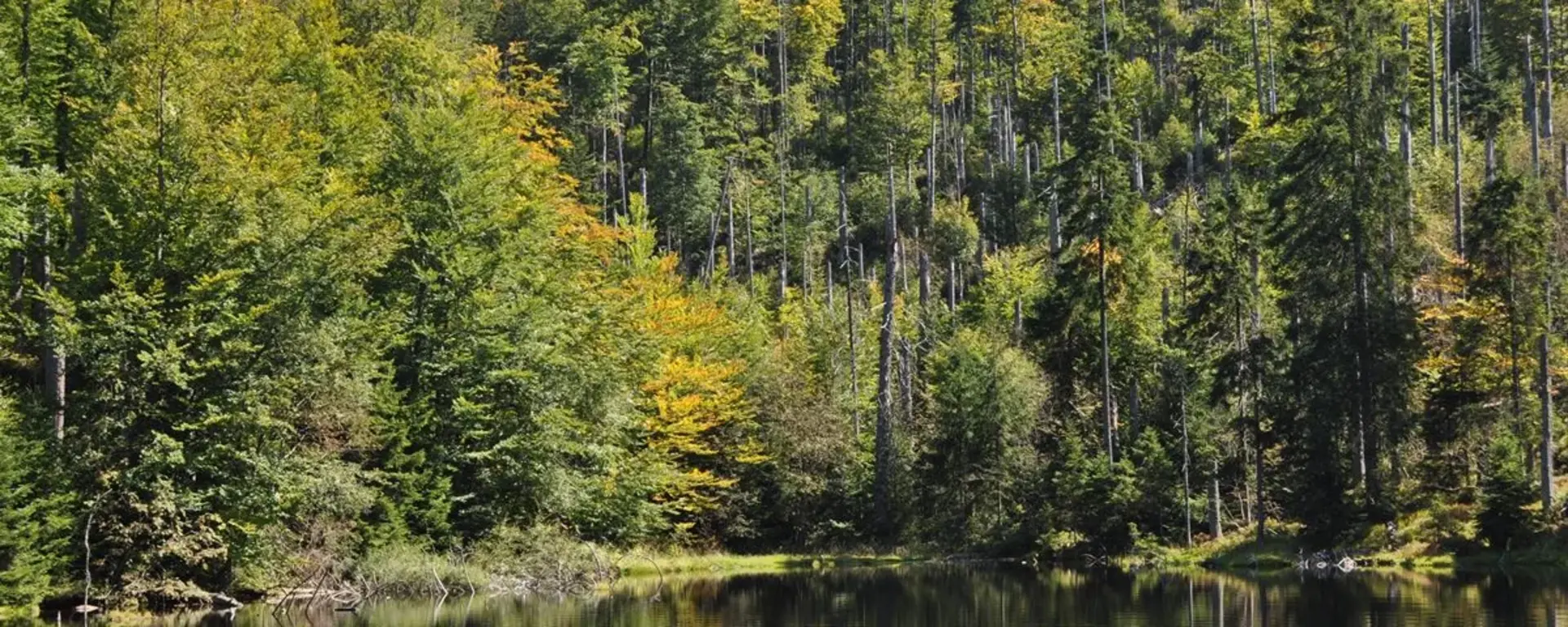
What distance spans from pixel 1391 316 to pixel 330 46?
35.0 meters

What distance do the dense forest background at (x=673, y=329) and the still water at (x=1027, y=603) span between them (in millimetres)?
4239

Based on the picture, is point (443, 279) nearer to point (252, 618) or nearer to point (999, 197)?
point (252, 618)

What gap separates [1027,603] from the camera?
31797 mm

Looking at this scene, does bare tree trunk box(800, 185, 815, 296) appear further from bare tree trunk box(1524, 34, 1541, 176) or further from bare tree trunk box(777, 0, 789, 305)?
bare tree trunk box(1524, 34, 1541, 176)

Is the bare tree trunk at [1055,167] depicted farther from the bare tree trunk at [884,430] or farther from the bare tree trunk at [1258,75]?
the bare tree trunk at [1258,75]

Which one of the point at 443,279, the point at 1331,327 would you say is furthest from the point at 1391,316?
the point at 443,279

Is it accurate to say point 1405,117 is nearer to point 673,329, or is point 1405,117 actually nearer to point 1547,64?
point 1547,64

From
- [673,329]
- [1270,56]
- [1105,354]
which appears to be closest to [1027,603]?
[1105,354]

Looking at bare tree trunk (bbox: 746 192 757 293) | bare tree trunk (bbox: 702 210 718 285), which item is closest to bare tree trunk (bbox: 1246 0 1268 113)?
bare tree trunk (bbox: 746 192 757 293)

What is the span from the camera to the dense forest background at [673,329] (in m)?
32.9

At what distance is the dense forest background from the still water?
4.24m


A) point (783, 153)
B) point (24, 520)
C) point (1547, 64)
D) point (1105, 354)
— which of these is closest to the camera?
point (24, 520)

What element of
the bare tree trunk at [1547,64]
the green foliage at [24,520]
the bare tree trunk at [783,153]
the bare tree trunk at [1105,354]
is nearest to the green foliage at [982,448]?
the bare tree trunk at [1105,354]

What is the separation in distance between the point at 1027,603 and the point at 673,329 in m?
25.0
